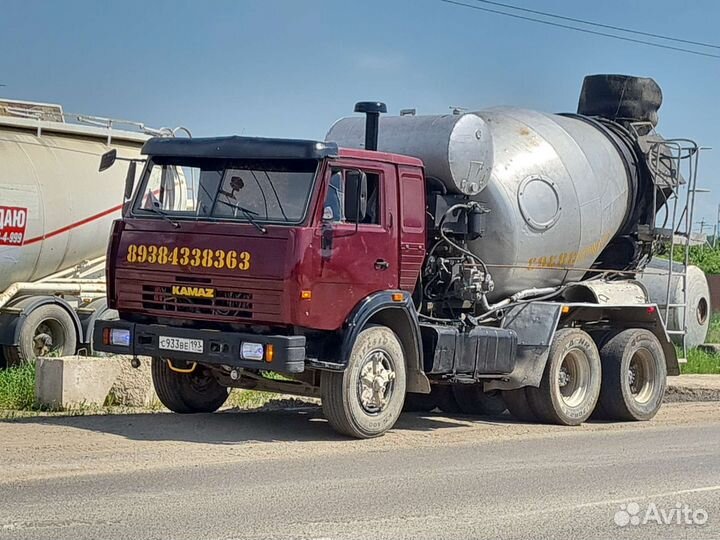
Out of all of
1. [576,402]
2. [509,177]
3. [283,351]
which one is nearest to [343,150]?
[283,351]

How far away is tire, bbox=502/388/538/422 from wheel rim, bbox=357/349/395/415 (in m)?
2.69

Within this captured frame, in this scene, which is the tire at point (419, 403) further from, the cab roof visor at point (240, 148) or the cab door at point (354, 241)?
the cab roof visor at point (240, 148)

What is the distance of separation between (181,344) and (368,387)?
1766 millimetres

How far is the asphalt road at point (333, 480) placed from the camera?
7387 millimetres

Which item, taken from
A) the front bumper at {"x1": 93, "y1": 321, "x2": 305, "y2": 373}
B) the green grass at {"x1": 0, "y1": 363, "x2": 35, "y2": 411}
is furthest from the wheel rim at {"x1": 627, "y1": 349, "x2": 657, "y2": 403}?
the green grass at {"x1": 0, "y1": 363, "x2": 35, "y2": 411}

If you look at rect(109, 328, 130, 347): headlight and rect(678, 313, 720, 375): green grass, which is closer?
rect(109, 328, 130, 347): headlight

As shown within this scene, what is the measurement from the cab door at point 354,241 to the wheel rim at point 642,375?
4418 mm

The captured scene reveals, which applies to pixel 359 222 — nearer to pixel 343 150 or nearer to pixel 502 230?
pixel 343 150

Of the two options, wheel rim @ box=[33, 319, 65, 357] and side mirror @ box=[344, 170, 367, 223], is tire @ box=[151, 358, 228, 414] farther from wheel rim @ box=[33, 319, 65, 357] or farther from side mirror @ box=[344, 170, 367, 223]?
wheel rim @ box=[33, 319, 65, 357]

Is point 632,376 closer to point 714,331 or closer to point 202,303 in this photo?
point 202,303

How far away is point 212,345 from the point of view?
10734mm

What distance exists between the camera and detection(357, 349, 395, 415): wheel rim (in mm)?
11195

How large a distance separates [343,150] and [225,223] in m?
A: 1.26

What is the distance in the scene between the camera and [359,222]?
11.2 metres
